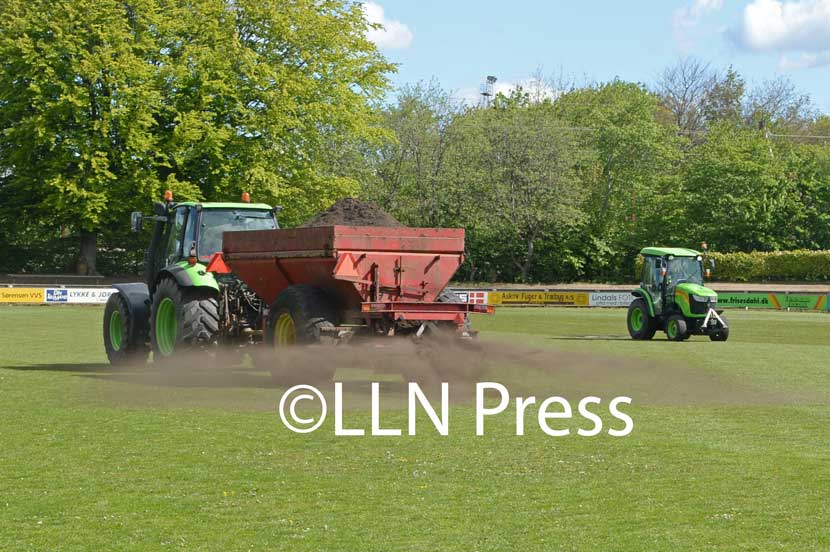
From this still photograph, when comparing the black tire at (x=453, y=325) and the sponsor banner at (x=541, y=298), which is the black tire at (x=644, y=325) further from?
the sponsor banner at (x=541, y=298)

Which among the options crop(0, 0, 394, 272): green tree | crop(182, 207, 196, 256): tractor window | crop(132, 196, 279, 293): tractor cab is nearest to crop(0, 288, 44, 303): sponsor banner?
crop(0, 0, 394, 272): green tree

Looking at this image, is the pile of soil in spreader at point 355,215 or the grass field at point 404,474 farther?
the pile of soil in spreader at point 355,215

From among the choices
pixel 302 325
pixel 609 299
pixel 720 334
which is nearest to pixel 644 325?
pixel 720 334

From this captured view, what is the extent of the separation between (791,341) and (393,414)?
67.3 feet

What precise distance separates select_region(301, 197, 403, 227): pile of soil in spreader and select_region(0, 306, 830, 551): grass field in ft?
8.65

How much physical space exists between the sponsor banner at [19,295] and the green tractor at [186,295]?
3114 cm

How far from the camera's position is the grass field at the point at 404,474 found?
746cm

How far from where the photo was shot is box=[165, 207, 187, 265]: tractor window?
18969 mm

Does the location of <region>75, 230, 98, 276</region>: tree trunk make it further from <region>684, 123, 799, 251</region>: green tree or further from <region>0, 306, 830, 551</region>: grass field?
<region>0, 306, 830, 551</region>: grass field

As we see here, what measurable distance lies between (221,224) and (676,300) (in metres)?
15.9

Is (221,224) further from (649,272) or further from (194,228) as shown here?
(649,272)

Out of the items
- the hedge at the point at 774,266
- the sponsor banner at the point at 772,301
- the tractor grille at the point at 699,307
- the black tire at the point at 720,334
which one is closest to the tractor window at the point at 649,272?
the tractor grille at the point at 699,307

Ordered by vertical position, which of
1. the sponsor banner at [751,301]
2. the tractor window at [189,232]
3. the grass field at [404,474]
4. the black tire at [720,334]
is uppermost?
the tractor window at [189,232]

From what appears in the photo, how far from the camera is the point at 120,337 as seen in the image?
66.3 ft
